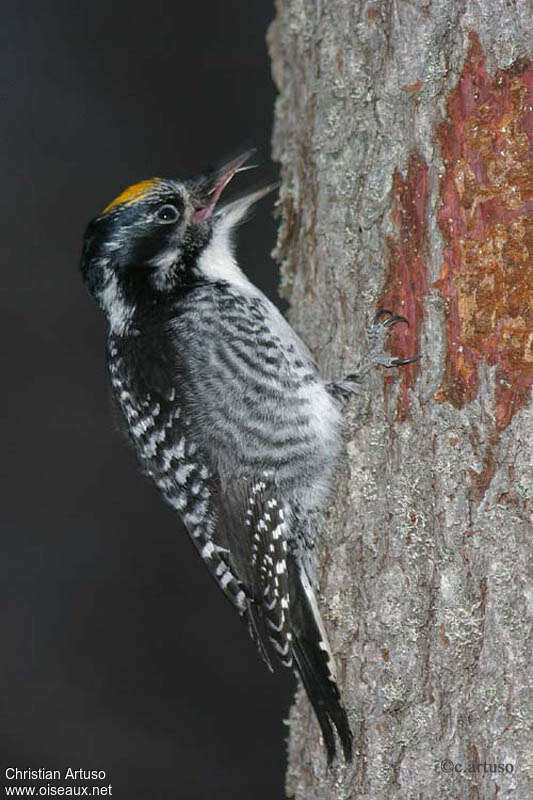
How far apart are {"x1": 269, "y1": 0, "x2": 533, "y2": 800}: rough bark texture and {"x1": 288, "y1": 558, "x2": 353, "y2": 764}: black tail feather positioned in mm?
34

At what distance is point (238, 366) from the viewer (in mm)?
2578

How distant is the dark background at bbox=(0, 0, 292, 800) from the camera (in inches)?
160

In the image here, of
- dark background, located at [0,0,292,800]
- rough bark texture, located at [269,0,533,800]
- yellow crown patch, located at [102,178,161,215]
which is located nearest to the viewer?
rough bark texture, located at [269,0,533,800]

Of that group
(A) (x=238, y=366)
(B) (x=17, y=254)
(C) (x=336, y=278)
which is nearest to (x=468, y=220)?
(C) (x=336, y=278)

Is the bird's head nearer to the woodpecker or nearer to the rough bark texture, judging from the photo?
the woodpecker

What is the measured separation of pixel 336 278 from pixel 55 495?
219cm

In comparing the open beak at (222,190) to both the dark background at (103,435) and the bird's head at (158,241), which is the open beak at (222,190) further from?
the dark background at (103,435)

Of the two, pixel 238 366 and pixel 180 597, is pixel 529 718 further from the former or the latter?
pixel 180 597

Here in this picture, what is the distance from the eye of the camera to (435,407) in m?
2.10

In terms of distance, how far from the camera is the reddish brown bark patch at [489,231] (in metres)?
2.00

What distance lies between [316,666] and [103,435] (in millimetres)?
2099

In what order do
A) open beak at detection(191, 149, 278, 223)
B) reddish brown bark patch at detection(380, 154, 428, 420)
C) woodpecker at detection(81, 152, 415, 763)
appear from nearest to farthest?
reddish brown bark patch at detection(380, 154, 428, 420)
woodpecker at detection(81, 152, 415, 763)
open beak at detection(191, 149, 278, 223)

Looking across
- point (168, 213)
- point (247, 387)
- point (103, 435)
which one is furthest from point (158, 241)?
point (103, 435)

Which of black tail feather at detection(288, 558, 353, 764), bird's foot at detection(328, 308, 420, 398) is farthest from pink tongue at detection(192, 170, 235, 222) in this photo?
black tail feather at detection(288, 558, 353, 764)
